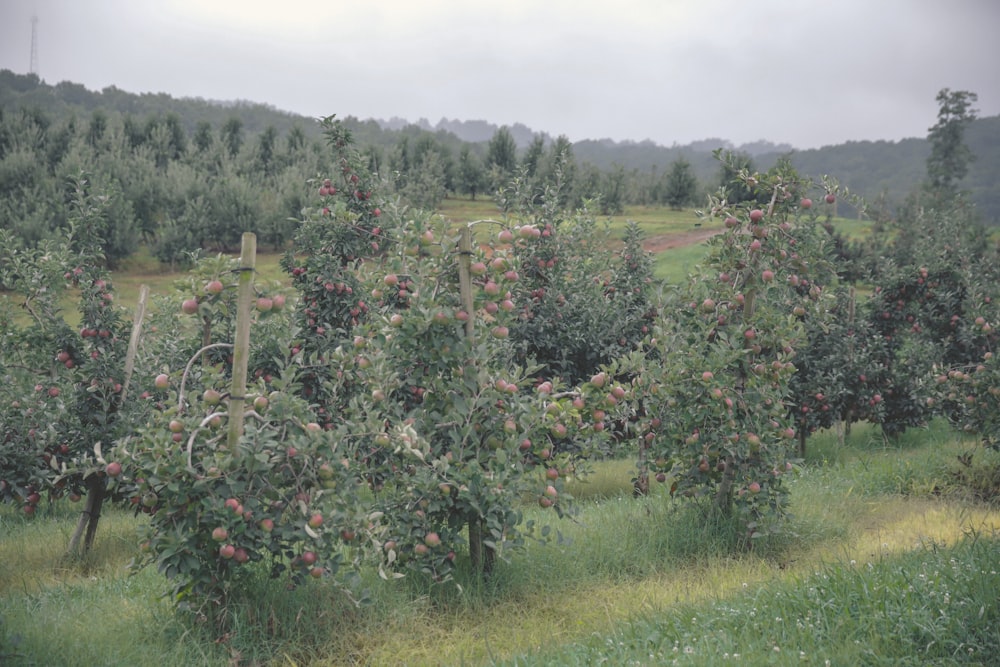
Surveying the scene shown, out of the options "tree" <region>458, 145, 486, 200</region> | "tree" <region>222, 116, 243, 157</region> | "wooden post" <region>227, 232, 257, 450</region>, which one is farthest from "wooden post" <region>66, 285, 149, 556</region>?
"tree" <region>222, 116, 243, 157</region>

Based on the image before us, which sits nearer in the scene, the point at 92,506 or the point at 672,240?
the point at 92,506

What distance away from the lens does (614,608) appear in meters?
3.85

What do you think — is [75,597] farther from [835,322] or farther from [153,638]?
[835,322]

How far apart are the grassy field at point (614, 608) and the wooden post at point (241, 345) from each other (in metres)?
0.93

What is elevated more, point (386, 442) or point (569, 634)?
point (386, 442)

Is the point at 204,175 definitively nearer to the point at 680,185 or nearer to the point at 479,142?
the point at 680,185

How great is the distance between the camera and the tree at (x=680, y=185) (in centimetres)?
4475

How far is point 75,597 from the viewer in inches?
167

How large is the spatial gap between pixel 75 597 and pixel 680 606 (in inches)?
139

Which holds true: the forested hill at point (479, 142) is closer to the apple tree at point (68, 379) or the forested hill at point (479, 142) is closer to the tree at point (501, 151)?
the tree at point (501, 151)

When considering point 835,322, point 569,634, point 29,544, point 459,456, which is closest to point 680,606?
point 569,634

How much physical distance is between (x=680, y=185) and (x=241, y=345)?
44.2 meters

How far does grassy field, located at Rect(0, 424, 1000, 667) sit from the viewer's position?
3270 millimetres

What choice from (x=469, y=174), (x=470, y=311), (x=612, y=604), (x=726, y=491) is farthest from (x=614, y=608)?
(x=469, y=174)
